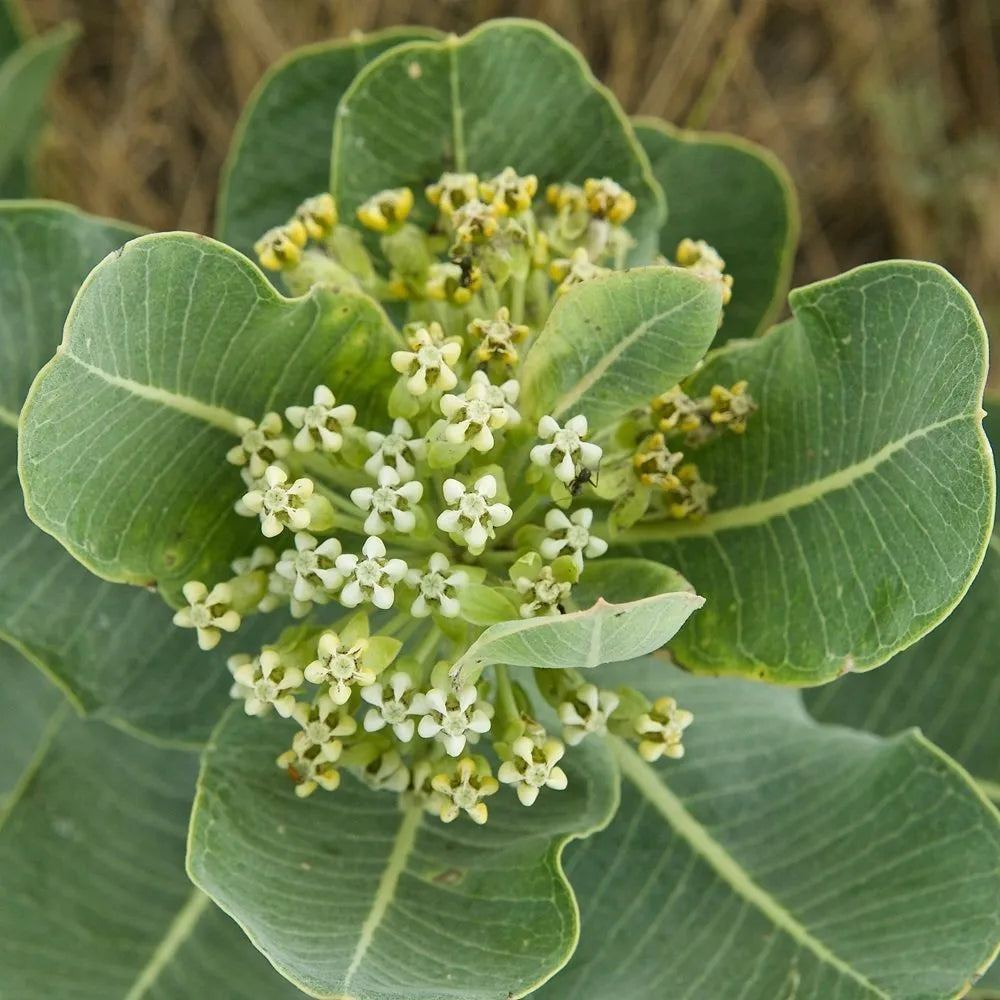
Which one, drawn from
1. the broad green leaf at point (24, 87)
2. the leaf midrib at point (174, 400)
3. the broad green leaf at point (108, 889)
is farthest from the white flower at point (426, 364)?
the broad green leaf at point (24, 87)

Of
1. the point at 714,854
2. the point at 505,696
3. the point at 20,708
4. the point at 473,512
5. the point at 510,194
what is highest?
the point at 510,194

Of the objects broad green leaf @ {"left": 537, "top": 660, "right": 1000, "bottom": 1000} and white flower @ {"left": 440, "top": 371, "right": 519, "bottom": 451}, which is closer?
white flower @ {"left": 440, "top": 371, "right": 519, "bottom": 451}

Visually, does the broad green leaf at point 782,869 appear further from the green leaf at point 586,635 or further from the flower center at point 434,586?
the green leaf at point 586,635

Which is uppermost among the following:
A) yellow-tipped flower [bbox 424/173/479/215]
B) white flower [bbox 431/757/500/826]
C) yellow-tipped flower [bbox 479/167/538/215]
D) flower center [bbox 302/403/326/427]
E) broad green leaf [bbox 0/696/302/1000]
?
yellow-tipped flower [bbox 479/167/538/215]

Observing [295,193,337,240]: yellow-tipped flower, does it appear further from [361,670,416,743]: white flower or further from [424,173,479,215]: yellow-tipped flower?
[361,670,416,743]: white flower

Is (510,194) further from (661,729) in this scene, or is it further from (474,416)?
(661,729)

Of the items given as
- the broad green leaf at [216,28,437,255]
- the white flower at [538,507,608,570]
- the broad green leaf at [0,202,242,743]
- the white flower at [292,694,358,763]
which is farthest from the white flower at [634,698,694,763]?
the broad green leaf at [216,28,437,255]

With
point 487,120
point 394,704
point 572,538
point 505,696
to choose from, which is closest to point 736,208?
point 487,120
